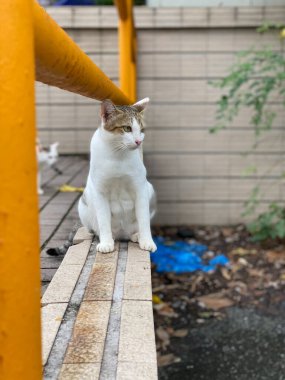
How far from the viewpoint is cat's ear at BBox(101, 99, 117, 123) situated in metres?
1.69

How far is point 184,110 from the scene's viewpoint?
17.6 feet

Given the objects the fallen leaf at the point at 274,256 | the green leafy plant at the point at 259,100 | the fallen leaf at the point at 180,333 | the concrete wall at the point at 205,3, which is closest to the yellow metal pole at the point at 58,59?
the fallen leaf at the point at 180,333

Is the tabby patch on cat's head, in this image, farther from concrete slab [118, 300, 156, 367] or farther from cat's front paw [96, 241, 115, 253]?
concrete slab [118, 300, 156, 367]

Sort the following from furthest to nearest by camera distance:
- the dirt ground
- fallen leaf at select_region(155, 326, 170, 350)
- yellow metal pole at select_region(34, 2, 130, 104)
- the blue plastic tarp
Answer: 1. the blue plastic tarp
2. fallen leaf at select_region(155, 326, 170, 350)
3. the dirt ground
4. yellow metal pole at select_region(34, 2, 130, 104)

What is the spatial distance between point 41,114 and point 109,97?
153 inches

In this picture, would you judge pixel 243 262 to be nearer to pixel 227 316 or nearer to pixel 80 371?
pixel 227 316

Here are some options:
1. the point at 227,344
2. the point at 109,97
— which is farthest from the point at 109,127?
the point at 227,344

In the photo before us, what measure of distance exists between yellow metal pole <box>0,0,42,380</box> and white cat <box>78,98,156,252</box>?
106 cm

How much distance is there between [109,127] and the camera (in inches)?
69.0

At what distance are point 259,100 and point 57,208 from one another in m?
2.76

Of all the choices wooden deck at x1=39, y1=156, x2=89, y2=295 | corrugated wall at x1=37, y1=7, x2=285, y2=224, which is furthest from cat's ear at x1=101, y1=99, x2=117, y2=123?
corrugated wall at x1=37, y1=7, x2=285, y2=224

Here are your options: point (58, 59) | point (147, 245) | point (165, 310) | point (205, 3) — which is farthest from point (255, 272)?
point (58, 59)

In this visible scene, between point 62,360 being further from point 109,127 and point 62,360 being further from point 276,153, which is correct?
point 276,153

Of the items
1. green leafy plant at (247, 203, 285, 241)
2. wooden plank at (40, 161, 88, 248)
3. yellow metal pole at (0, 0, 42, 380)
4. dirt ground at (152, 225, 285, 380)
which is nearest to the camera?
yellow metal pole at (0, 0, 42, 380)
